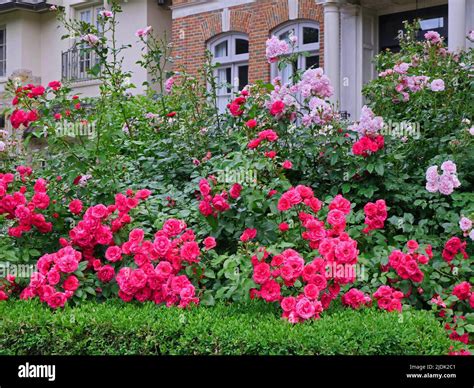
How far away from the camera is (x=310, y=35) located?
14.1 metres

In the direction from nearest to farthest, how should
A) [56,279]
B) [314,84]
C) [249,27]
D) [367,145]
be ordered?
[56,279] < [367,145] < [314,84] < [249,27]

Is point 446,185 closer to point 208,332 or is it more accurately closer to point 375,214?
point 375,214

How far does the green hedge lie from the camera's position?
3.50 metres

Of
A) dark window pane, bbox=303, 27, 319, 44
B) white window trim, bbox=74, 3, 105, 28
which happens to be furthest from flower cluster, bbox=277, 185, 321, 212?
white window trim, bbox=74, 3, 105, 28

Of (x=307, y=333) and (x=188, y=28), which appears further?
(x=188, y=28)

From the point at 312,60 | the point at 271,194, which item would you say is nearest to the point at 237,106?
the point at 271,194

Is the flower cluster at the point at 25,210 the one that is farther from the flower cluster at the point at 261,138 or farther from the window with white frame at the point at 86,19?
the window with white frame at the point at 86,19

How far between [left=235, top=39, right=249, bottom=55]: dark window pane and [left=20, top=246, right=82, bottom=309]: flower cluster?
11.3 m

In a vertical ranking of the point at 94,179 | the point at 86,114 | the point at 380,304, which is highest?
the point at 86,114

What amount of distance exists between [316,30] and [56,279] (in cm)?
1065

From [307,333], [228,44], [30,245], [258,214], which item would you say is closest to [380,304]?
[307,333]

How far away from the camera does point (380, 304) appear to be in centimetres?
401

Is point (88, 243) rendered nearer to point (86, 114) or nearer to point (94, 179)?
point (94, 179)
